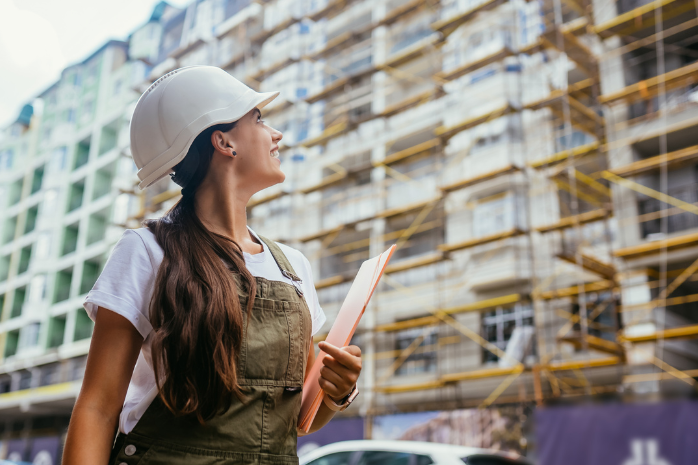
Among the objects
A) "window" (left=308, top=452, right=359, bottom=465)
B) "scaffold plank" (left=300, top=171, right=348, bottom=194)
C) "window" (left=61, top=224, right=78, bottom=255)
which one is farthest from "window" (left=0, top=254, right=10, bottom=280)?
"window" (left=308, top=452, right=359, bottom=465)

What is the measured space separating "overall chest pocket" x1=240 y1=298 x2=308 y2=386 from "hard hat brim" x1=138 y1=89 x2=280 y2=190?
31 centimetres

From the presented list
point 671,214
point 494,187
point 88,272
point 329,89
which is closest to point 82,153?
point 88,272

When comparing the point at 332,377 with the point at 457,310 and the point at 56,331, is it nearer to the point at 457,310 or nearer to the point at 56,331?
the point at 457,310

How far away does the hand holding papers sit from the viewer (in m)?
1.17

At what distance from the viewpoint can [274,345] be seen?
44.7 inches

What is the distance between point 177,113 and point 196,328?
411 millimetres

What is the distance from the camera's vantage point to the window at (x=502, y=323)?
12.6m

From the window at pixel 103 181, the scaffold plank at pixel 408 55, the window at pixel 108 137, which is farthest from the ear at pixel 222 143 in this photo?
the window at pixel 108 137

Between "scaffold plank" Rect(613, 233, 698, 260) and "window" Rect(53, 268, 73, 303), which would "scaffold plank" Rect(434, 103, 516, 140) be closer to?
"scaffold plank" Rect(613, 233, 698, 260)

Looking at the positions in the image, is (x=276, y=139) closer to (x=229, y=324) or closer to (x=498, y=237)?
(x=229, y=324)

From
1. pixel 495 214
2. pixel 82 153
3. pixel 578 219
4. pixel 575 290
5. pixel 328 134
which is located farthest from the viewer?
pixel 82 153

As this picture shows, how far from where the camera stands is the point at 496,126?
45.2ft

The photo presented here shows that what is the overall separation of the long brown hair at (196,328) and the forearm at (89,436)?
100 mm

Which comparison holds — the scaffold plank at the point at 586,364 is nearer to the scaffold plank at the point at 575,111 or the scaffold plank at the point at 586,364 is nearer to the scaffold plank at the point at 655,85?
the scaffold plank at the point at 575,111
